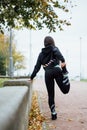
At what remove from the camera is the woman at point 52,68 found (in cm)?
1014

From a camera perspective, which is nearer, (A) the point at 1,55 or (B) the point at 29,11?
(B) the point at 29,11

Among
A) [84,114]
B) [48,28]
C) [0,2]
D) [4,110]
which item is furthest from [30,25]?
[4,110]

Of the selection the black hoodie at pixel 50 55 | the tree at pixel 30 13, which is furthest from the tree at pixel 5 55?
the black hoodie at pixel 50 55

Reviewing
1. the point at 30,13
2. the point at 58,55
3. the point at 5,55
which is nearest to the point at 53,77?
the point at 58,55

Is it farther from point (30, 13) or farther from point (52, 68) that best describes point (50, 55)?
point (30, 13)

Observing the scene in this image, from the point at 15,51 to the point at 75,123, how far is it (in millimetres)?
60198

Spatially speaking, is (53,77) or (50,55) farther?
(50,55)

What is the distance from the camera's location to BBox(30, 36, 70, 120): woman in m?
10.1

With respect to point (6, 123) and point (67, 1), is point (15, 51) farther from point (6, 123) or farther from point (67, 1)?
point (6, 123)

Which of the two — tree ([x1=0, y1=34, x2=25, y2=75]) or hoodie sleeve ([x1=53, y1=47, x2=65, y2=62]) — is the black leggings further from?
tree ([x1=0, y1=34, x2=25, y2=75])

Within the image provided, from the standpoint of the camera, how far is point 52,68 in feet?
33.3

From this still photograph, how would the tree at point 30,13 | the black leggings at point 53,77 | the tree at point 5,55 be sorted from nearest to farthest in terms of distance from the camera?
1. the black leggings at point 53,77
2. the tree at point 30,13
3. the tree at point 5,55

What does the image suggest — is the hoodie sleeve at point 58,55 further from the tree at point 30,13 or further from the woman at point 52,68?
the tree at point 30,13

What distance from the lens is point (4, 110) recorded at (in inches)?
87.6
